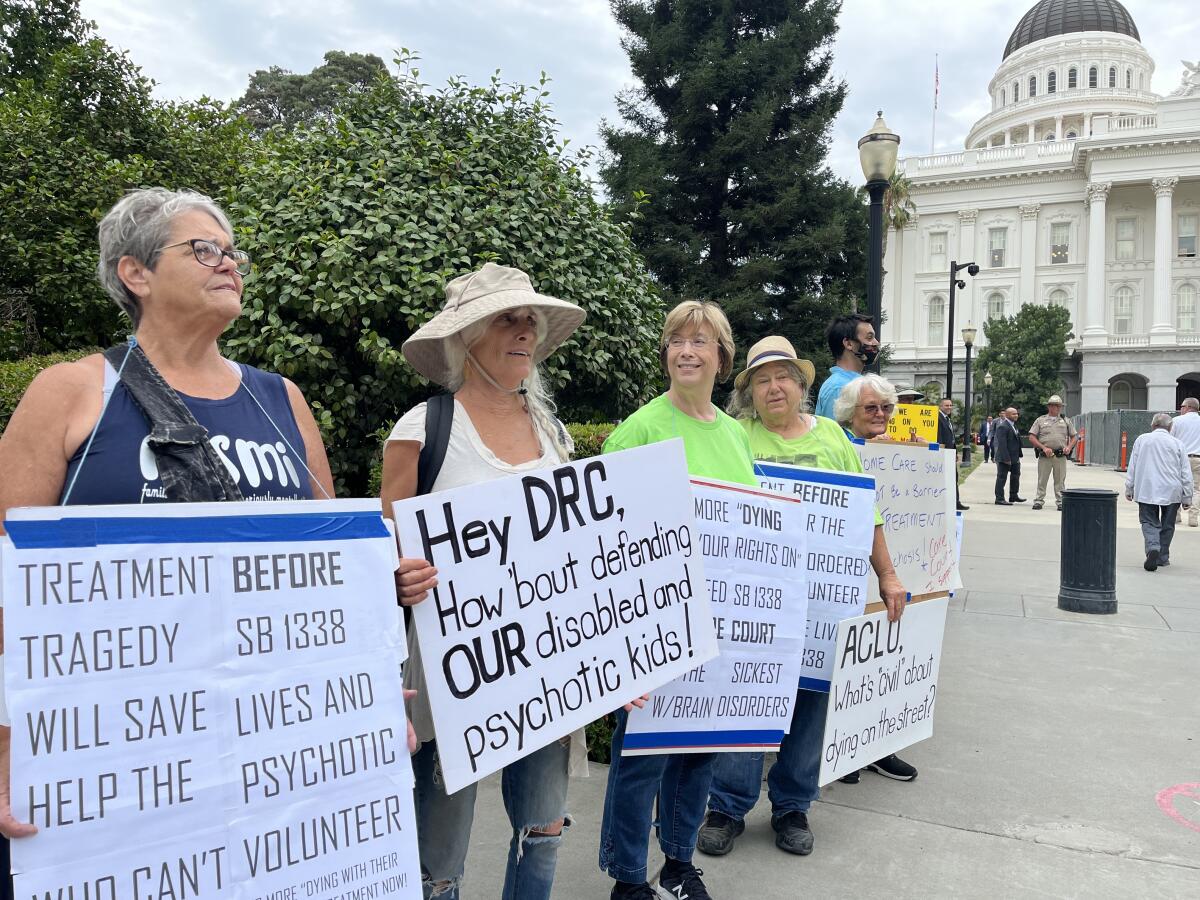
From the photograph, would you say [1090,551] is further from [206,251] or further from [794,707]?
[206,251]

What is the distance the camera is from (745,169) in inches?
779

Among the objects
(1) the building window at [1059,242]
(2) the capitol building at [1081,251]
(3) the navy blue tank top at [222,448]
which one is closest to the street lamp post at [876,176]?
(3) the navy blue tank top at [222,448]

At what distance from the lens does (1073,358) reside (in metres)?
60.2

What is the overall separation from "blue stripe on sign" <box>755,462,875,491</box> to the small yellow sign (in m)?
3.27

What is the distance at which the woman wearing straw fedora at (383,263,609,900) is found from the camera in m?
2.13

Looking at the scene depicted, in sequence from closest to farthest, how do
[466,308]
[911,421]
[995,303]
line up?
[466,308] → [911,421] → [995,303]

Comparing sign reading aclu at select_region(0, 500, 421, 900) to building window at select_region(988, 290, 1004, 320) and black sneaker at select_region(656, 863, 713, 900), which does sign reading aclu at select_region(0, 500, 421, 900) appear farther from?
building window at select_region(988, 290, 1004, 320)

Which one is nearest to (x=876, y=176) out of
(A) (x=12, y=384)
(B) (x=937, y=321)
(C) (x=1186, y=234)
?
(A) (x=12, y=384)

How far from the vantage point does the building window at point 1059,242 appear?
214 feet

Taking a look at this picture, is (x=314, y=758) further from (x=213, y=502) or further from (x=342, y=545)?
(x=213, y=502)

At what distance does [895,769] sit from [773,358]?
215 centimetres

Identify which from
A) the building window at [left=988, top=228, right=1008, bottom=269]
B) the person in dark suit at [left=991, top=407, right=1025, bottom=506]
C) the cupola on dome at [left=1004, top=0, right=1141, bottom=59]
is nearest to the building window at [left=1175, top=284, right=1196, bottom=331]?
the building window at [left=988, top=228, right=1008, bottom=269]

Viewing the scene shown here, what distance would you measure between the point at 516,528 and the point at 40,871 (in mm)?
1154

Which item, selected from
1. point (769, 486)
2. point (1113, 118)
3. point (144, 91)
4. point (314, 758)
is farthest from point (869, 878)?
point (1113, 118)
